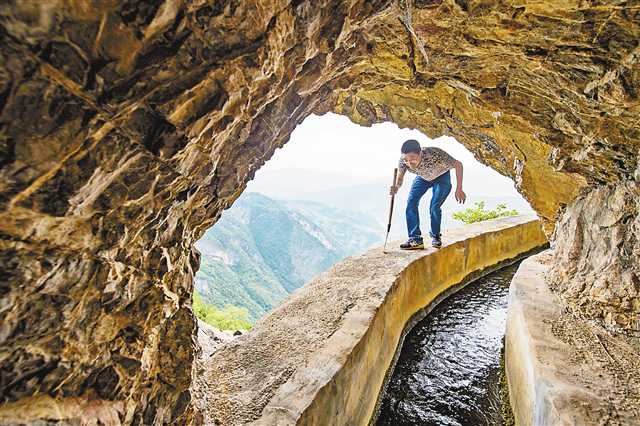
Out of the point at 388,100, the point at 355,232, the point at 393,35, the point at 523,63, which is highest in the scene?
the point at 388,100

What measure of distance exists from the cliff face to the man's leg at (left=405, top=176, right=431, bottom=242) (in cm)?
275

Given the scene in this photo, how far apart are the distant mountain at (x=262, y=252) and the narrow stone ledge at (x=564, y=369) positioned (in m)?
31.3

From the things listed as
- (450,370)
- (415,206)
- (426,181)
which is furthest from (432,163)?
(450,370)

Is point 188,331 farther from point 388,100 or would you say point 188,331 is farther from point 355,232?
point 355,232

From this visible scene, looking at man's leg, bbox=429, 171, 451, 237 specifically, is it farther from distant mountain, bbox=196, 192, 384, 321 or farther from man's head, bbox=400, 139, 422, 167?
distant mountain, bbox=196, 192, 384, 321

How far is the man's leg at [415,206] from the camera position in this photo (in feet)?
20.9

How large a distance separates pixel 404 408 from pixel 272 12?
4.18 metres

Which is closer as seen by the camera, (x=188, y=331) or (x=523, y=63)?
(x=188, y=331)

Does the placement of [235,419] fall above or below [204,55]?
below

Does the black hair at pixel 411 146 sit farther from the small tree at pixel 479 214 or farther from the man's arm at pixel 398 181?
the small tree at pixel 479 214

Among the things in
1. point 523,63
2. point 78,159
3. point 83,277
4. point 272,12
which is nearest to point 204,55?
point 272,12

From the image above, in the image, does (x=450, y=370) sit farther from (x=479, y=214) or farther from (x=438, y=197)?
(x=479, y=214)

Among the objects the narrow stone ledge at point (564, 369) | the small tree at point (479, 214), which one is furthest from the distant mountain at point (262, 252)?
the narrow stone ledge at point (564, 369)

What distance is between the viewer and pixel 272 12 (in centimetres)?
174
